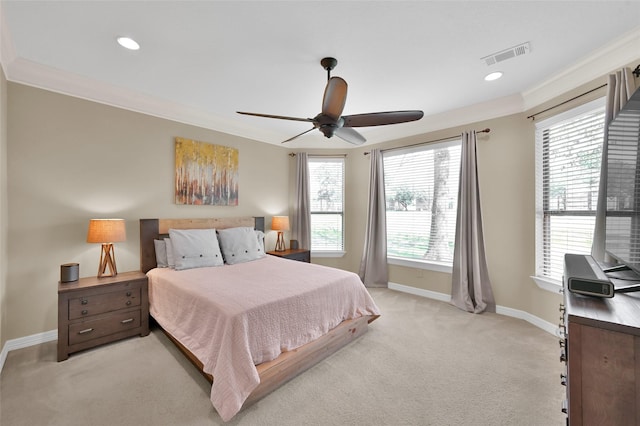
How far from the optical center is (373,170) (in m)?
4.54

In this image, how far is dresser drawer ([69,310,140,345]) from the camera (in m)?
2.37

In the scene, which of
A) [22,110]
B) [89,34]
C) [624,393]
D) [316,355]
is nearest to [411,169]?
[316,355]

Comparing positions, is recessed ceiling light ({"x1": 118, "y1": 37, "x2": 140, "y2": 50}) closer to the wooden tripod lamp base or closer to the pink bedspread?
the wooden tripod lamp base

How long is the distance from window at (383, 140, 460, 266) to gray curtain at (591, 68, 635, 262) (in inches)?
62.9

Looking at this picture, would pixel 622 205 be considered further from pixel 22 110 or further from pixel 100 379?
pixel 22 110

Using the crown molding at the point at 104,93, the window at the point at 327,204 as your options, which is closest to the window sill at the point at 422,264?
the window at the point at 327,204

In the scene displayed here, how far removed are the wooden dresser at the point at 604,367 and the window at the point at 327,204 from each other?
400cm

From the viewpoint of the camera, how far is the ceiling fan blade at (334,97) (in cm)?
194

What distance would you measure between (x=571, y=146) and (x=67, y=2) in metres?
4.44

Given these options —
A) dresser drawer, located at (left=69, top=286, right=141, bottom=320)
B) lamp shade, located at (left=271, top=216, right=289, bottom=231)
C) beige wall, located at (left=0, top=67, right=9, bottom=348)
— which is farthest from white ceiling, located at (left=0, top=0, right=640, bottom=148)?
dresser drawer, located at (left=69, top=286, right=141, bottom=320)

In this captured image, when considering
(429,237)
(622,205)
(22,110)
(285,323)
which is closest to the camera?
(622,205)

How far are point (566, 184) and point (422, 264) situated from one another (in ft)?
6.51

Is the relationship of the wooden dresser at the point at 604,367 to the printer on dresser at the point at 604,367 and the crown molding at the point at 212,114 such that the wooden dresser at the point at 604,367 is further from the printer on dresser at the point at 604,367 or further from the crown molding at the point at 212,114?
the crown molding at the point at 212,114

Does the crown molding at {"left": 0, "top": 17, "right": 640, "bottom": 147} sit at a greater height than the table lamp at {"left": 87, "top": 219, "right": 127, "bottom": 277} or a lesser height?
greater
